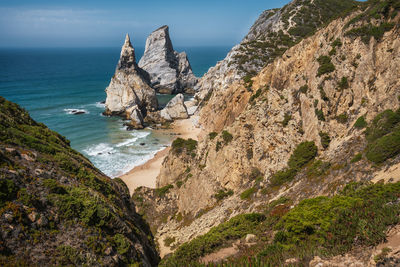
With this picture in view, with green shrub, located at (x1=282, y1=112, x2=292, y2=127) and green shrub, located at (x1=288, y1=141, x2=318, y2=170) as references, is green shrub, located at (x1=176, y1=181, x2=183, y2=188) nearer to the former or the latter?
green shrub, located at (x1=282, y1=112, x2=292, y2=127)

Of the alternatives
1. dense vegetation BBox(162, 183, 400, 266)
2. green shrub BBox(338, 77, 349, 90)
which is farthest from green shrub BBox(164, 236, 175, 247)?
green shrub BBox(338, 77, 349, 90)

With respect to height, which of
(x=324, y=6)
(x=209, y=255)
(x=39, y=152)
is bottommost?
(x=209, y=255)

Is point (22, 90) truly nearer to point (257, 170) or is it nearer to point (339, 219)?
point (257, 170)

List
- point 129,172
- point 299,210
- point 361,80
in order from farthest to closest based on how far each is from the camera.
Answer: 1. point 129,172
2. point 361,80
3. point 299,210

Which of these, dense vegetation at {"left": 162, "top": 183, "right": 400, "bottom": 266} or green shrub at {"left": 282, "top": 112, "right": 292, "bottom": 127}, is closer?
dense vegetation at {"left": 162, "top": 183, "right": 400, "bottom": 266}

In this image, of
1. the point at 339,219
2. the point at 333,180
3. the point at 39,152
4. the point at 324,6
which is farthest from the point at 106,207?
the point at 324,6

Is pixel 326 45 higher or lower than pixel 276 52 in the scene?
lower
